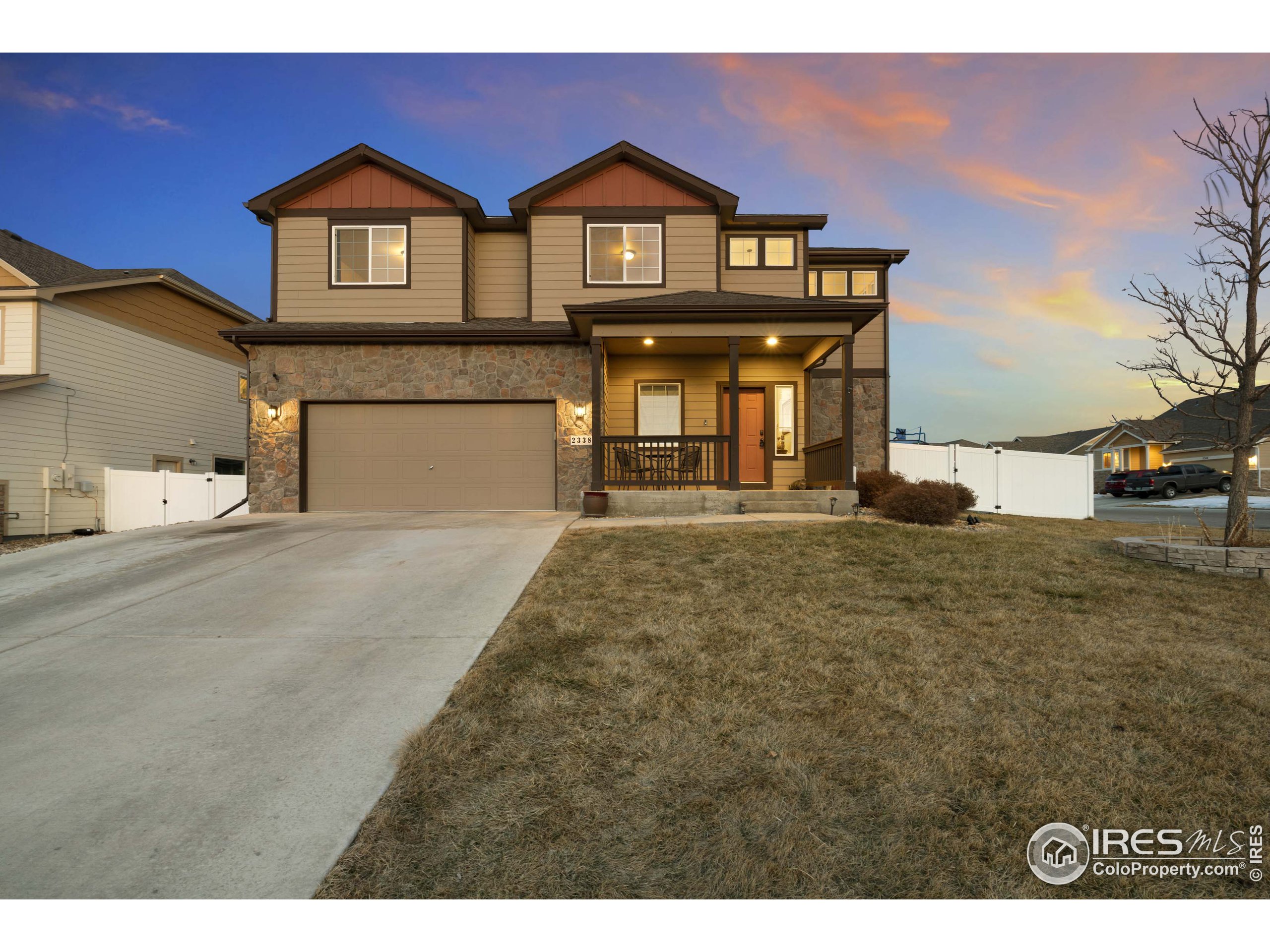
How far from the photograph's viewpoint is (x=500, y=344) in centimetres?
1199

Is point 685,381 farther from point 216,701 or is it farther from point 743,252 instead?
point 216,701

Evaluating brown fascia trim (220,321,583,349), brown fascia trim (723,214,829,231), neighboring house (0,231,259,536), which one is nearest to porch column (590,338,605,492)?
brown fascia trim (220,321,583,349)

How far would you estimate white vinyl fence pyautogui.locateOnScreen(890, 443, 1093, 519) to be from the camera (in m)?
14.2

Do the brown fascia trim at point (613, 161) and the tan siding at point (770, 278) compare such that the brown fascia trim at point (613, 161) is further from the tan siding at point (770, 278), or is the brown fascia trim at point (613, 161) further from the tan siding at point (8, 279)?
the tan siding at point (8, 279)

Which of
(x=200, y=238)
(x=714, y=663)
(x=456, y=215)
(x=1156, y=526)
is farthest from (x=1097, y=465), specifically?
(x=200, y=238)

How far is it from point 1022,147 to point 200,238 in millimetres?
111202

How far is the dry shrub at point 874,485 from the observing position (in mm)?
10289

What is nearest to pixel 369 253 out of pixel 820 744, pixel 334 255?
pixel 334 255

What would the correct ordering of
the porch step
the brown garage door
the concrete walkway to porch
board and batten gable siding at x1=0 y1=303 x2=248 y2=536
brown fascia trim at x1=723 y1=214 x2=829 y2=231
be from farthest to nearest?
brown fascia trim at x1=723 y1=214 x2=829 y2=231 → board and batten gable siding at x1=0 y1=303 x2=248 y2=536 → the brown garage door → the porch step → the concrete walkway to porch

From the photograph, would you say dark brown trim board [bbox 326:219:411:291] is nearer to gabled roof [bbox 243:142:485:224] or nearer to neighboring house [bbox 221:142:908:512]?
neighboring house [bbox 221:142:908:512]

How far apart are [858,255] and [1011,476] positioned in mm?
6489

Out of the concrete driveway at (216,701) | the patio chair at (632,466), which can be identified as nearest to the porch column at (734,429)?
the patio chair at (632,466)

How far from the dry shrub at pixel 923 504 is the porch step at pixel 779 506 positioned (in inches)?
51.6

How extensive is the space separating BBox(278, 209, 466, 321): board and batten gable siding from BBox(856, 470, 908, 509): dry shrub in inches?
341
